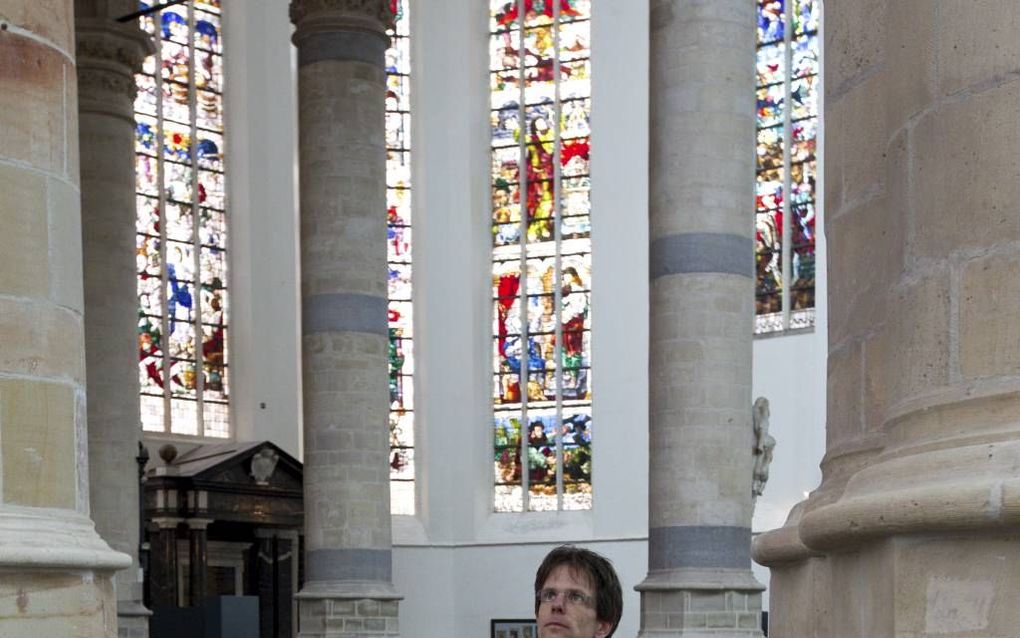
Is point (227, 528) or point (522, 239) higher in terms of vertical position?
point (522, 239)

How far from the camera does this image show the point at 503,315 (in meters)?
29.3

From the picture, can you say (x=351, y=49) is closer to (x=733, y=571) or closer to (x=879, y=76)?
(x=733, y=571)

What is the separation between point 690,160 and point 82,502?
10.5 m

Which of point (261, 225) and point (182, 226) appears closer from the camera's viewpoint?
point (182, 226)

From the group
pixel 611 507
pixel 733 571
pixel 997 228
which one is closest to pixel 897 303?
pixel 997 228

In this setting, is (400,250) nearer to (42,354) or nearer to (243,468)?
(243,468)

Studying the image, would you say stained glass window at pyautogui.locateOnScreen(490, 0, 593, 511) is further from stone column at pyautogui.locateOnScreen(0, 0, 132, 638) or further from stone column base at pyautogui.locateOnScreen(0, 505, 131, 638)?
stone column base at pyautogui.locateOnScreen(0, 505, 131, 638)

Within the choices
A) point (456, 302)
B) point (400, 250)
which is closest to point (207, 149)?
point (400, 250)

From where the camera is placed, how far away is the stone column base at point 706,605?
1532 cm

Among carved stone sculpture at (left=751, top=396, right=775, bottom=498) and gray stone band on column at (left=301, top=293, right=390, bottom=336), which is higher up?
gray stone band on column at (left=301, top=293, right=390, bottom=336)

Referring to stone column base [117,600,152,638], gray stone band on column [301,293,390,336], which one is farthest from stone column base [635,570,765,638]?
stone column base [117,600,152,638]

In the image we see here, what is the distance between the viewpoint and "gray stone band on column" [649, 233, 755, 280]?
15625 mm

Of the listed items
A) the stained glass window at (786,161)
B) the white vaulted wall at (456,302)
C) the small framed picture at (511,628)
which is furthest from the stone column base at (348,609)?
the stained glass window at (786,161)

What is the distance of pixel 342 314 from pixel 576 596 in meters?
13.6
